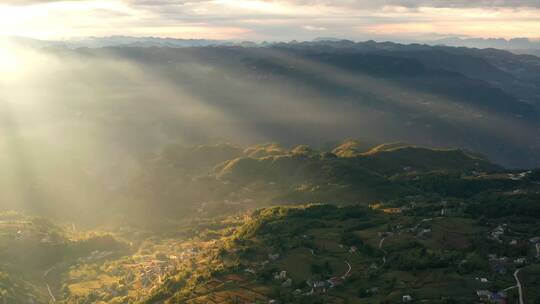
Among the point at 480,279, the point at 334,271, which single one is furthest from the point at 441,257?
the point at 334,271

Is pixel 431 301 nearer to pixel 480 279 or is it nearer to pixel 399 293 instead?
pixel 399 293

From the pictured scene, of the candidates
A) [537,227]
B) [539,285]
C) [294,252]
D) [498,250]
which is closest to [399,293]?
[539,285]

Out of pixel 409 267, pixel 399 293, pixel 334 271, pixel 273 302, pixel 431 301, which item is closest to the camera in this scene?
pixel 431 301

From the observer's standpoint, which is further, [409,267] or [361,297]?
[409,267]

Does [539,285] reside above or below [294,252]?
above

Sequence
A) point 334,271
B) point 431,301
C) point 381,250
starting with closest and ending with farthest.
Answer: point 431,301
point 334,271
point 381,250

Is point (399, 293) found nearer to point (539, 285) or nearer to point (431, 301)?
point (431, 301)

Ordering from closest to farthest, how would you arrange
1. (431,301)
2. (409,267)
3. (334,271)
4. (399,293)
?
(431,301) < (399,293) < (409,267) < (334,271)

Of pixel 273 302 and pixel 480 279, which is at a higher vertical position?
pixel 480 279

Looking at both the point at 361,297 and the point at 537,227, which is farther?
the point at 537,227
